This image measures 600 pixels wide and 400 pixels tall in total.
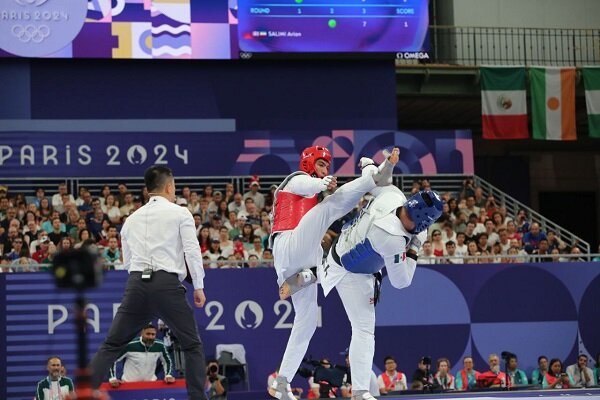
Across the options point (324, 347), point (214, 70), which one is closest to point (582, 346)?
point (324, 347)

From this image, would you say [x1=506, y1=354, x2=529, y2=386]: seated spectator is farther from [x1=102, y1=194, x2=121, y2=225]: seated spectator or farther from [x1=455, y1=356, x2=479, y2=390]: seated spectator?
[x1=102, y1=194, x2=121, y2=225]: seated spectator

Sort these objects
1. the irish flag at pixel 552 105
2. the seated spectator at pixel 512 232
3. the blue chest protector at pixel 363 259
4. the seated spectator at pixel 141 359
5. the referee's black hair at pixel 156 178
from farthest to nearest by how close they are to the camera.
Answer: the irish flag at pixel 552 105 < the seated spectator at pixel 512 232 < the seated spectator at pixel 141 359 < the blue chest protector at pixel 363 259 < the referee's black hair at pixel 156 178

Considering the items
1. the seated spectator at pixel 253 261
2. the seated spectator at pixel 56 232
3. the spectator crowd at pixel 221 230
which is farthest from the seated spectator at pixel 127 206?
the seated spectator at pixel 253 261

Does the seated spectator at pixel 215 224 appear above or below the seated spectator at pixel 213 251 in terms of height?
above

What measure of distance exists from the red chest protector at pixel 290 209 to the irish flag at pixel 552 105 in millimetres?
15764

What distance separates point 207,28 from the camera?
68.3ft

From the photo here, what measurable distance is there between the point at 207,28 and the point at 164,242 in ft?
46.0

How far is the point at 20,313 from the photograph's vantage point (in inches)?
591

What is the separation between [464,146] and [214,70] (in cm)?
566

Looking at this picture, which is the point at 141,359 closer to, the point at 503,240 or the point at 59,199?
the point at 59,199

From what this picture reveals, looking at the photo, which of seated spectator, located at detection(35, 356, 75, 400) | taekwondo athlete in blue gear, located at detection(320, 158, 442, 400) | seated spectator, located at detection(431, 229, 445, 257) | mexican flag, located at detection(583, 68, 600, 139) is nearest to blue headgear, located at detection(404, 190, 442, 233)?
taekwondo athlete in blue gear, located at detection(320, 158, 442, 400)

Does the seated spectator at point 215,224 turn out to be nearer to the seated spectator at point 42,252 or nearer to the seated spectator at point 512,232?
the seated spectator at point 42,252

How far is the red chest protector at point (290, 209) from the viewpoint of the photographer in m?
8.87

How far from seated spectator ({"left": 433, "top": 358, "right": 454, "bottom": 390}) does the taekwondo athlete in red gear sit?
21.4 ft
